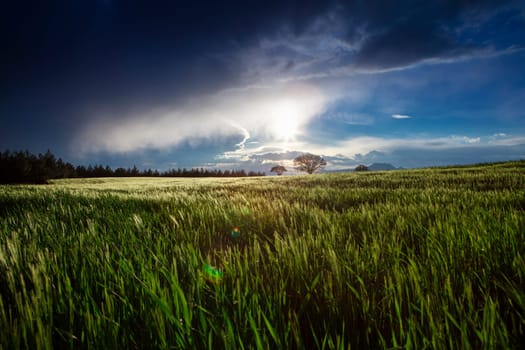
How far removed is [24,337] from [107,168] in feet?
374

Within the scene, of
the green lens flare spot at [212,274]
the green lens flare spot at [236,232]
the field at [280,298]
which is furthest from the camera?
the green lens flare spot at [236,232]

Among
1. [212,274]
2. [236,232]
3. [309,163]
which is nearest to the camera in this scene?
[212,274]

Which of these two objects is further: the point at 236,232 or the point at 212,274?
the point at 236,232

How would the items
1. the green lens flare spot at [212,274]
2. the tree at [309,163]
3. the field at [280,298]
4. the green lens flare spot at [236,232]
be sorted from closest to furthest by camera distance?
the field at [280,298], the green lens flare spot at [212,274], the green lens flare spot at [236,232], the tree at [309,163]

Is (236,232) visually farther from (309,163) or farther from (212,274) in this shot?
(309,163)

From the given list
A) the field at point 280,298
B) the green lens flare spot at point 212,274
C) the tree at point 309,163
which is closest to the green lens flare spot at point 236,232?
the field at point 280,298

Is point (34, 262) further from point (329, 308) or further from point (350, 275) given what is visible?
point (350, 275)

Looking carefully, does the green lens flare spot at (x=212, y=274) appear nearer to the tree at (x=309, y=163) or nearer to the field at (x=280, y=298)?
the field at (x=280, y=298)

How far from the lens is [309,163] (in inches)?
3669

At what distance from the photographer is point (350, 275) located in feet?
3.81

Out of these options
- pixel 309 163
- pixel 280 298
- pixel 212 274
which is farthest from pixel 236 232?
pixel 309 163

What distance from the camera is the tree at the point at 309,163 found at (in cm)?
9250

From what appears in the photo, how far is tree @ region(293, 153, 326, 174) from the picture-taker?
9250 centimetres

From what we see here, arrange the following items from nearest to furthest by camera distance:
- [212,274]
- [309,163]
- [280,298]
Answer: [280,298]
[212,274]
[309,163]
